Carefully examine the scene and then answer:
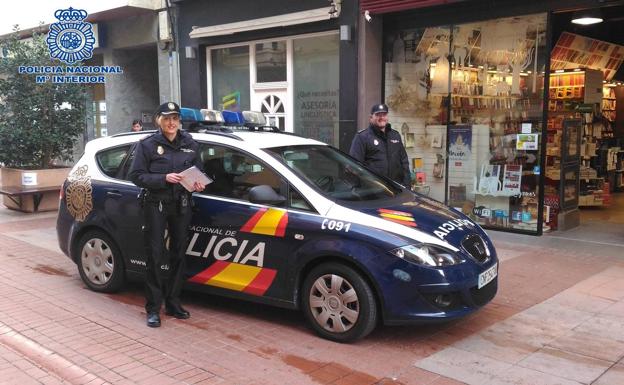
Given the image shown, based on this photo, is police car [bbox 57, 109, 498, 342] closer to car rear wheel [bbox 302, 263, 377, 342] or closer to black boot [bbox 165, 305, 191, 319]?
car rear wheel [bbox 302, 263, 377, 342]

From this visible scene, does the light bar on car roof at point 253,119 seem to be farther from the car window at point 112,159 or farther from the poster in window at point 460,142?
the poster in window at point 460,142

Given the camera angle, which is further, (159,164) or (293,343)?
(159,164)

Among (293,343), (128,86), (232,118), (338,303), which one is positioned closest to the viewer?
(338,303)

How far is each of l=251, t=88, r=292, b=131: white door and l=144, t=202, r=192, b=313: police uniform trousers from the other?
6968 mm

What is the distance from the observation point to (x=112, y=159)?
6.12 m

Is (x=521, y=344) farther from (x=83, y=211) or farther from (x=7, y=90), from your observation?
(x=7, y=90)

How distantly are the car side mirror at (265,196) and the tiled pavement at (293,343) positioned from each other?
1.13 meters

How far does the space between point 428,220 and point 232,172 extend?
6.01 feet

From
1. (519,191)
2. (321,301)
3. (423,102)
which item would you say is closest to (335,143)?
(423,102)

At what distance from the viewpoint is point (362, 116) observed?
1022 cm

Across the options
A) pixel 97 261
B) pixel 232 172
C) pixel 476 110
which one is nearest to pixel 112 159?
pixel 97 261

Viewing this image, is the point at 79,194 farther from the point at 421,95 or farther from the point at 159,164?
the point at 421,95

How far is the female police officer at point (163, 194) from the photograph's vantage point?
5.02 metres

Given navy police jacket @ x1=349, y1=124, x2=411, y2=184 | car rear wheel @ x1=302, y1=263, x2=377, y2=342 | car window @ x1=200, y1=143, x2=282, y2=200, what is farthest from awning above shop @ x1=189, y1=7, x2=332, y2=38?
car rear wheel @ x1=302, y1=263, x2=377, y2=342
